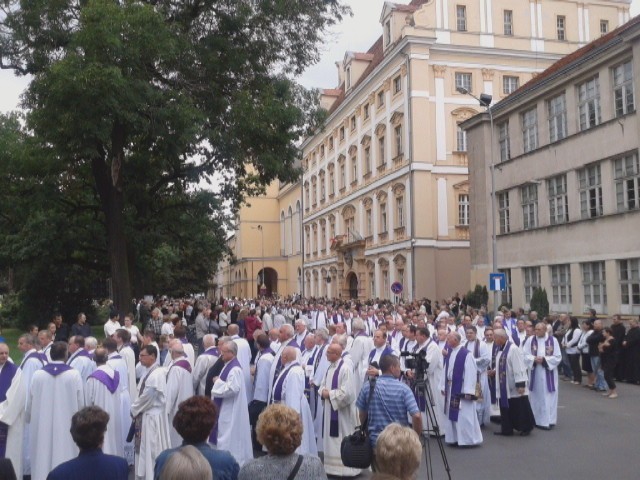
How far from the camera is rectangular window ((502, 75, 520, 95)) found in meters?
43.6

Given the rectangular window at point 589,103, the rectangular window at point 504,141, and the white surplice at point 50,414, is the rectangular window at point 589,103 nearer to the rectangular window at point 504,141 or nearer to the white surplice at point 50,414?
the rectangular window at point 504,141

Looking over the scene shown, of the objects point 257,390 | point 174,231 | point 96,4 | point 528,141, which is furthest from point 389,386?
point 528,141

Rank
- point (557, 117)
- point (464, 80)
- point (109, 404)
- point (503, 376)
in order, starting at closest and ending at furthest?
point (109, 404) → point (503, 376) → point (557, 117) → point (464, 80)

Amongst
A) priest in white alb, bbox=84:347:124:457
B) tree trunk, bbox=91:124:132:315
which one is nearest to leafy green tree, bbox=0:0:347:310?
tree trunk, bbox=91:124:132:315

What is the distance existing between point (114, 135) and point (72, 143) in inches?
60.0

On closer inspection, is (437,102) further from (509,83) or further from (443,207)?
(443,207)

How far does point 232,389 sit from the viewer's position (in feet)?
31.1

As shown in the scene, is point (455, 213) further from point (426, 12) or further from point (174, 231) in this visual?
point (174, 231)

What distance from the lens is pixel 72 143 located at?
19578mm

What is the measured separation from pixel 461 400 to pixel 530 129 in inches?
850

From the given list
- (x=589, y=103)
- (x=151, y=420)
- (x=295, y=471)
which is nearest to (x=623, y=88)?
(x=589, y=103)

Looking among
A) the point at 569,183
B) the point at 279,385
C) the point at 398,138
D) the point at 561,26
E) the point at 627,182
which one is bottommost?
the point at 279,385

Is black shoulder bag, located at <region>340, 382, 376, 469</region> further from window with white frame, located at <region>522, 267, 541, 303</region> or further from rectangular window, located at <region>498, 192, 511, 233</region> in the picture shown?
rectangular window, located at <region>498, 192, 511, 233</region>

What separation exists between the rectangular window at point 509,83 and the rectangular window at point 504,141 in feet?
37.3
